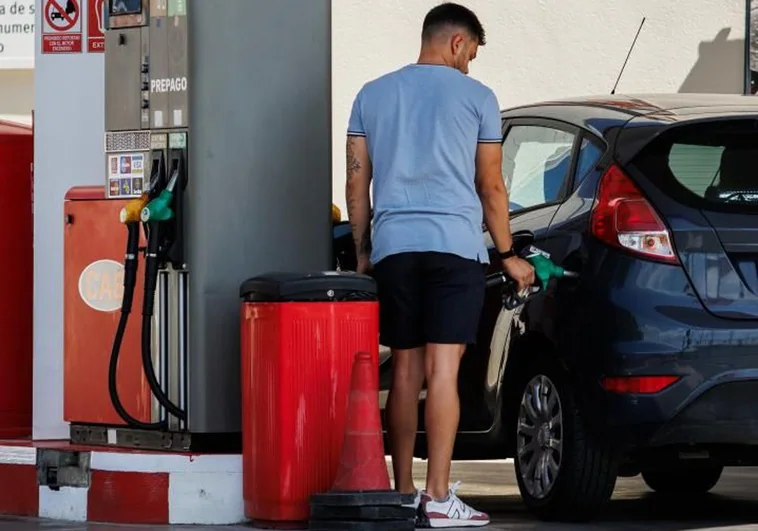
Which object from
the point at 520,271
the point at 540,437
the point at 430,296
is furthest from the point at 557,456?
the point at 430,296

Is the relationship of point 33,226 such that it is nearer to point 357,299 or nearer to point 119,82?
point 119,82

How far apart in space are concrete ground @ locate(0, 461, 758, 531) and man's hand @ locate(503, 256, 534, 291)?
89 centimetres

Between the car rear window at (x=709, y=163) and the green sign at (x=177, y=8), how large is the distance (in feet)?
5.76

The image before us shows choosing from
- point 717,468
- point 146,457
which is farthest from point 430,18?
point 717,468

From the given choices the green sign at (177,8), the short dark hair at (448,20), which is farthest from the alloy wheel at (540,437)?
the green sign at (177,8)

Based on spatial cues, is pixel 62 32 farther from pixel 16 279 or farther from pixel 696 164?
pixel 696 164

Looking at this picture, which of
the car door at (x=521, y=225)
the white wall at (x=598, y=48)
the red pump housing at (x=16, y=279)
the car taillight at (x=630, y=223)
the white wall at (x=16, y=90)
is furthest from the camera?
the white wall at (x=16, y=90)

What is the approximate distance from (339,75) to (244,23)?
7.24 meters

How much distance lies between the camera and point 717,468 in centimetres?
865

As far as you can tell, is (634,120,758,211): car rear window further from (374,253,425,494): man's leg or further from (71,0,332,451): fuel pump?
(71,0,332,451): fuel pump

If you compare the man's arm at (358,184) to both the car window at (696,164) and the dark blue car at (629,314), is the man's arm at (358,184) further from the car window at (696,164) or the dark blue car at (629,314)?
the car window at (696,164)

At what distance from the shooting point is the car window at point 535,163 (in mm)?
7387

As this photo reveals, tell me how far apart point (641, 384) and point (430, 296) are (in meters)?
0.81

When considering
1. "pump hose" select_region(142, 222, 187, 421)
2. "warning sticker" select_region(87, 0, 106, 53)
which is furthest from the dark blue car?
"warning sticker" select_region(87, 0, 106, 53)
